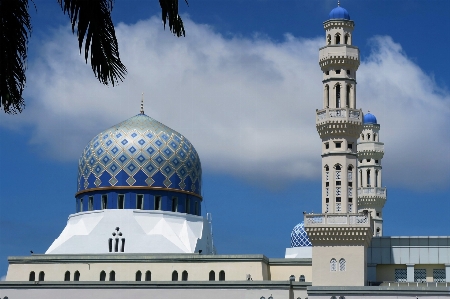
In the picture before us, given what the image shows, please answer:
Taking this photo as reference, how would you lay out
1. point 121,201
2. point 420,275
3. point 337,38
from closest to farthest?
point 420,275 → point 337,38 → point 121,201

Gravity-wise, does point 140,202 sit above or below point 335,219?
above

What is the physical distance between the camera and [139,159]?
39688 millimetres

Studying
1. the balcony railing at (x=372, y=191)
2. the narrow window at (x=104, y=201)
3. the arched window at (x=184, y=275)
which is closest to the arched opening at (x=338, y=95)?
the arched window at (x=184, y=275)

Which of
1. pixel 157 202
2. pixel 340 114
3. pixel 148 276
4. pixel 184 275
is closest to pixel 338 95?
pixel 340 114

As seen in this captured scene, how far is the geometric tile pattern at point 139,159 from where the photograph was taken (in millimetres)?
39469

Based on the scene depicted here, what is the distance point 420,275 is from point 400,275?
713mm

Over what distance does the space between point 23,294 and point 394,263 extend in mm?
14614

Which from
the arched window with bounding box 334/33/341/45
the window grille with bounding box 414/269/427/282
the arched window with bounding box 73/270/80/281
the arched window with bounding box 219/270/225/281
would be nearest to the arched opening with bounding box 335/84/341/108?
the arched window with bounding box 334/33/341/45

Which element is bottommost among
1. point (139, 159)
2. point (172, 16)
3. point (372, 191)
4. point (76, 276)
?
point (76, 276)

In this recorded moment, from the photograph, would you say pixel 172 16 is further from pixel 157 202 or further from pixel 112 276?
pixel 157 202

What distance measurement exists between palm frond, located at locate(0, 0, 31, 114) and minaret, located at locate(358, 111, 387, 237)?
109 ft

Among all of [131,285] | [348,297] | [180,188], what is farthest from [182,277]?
[348,297]

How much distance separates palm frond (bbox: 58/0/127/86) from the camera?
8.97 metres

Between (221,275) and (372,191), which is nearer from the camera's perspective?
(221,275)
